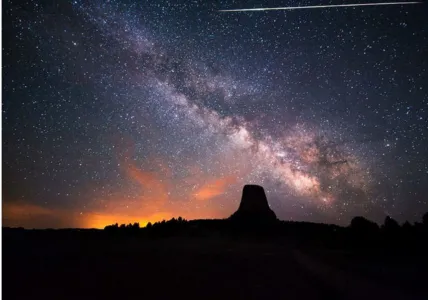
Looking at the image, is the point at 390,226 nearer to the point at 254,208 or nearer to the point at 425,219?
the point at 425,219

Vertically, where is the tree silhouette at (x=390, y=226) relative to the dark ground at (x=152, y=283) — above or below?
above

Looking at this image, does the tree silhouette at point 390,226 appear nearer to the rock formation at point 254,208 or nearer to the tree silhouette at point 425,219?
the tree silhouette at point 425,219

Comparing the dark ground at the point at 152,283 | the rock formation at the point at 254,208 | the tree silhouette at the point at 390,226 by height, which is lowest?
the dark ground at the point at 152,283

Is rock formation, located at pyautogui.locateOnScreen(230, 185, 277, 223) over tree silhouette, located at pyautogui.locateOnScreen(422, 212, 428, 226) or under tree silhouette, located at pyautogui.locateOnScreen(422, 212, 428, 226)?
over

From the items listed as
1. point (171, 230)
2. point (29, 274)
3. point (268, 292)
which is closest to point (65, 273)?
point (29, 274)

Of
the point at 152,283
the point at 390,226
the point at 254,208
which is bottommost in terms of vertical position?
the point at 152,283

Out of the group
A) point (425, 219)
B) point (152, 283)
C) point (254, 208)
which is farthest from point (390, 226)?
point (254, 208)

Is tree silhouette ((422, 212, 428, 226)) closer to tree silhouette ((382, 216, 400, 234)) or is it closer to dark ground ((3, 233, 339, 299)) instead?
A: tree silhouette ((382, 216, 400, 234))

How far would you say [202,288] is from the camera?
12.8 meters

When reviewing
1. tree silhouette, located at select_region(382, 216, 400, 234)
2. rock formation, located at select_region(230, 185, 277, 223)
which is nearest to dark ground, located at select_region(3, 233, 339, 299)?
tree silhouette, located at select_region(382, 216, 400, 234)

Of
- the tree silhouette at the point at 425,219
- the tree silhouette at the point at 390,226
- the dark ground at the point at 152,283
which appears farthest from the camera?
the tree silhouette at the point at 390,226

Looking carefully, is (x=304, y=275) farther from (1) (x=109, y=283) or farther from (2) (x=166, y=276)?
(1) (x=109, y=283)

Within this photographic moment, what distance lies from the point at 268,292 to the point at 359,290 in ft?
10.2

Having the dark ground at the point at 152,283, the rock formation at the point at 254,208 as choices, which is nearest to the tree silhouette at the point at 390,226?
the dark ground at the point at 152,283
